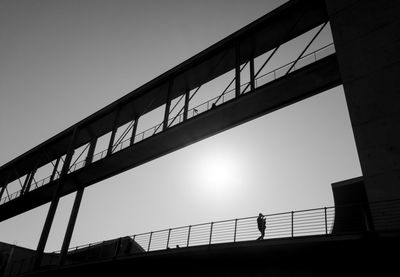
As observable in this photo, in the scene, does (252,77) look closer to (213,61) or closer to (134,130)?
(213,61)

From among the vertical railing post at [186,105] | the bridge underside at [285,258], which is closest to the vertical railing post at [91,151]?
the vertical railing post at [186,105]

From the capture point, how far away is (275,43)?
2080 cm

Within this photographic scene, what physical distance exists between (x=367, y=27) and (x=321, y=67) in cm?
241

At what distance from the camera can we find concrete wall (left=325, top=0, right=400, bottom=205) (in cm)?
1202

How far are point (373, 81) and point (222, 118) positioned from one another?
756 cm

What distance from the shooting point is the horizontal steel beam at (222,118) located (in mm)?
16438

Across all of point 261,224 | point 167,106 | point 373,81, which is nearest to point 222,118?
point 167,106

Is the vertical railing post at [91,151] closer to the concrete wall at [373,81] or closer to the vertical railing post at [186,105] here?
the vertical railing post at [186,105]

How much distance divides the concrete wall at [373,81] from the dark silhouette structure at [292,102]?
35 millimetres

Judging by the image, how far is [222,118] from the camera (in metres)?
18.8

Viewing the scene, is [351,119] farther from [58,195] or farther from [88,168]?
[58,195]

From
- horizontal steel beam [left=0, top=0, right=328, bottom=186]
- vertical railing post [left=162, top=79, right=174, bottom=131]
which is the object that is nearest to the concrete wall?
horizontal steel beam [left=0, top=0, right=328, bottom=186]

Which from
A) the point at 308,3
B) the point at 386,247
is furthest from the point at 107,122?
the point at 386,247

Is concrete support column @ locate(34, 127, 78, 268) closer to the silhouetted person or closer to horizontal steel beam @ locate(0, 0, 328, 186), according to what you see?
horizontal steel beam @ locate(0, 0, 328, 186)
